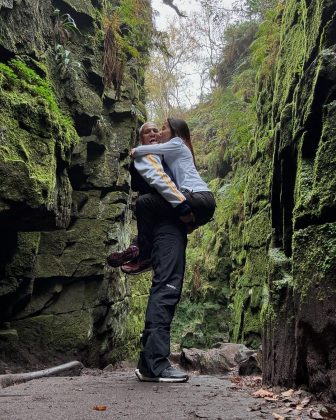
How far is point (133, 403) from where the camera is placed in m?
2.81

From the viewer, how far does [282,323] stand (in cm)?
368

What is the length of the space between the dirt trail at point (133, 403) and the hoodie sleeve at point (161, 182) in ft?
4.98

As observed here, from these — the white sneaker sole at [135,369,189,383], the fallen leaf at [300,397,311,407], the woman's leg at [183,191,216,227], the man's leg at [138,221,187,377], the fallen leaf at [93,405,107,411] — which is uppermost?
the woman's leg at [183,191,216,227]

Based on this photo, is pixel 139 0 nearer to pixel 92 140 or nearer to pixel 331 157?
pixel 92 140

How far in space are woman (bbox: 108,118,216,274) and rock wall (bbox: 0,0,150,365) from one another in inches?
84.8

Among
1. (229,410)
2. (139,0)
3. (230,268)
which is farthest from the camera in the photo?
(230,268)

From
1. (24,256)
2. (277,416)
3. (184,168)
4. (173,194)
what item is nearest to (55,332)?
(24,256)

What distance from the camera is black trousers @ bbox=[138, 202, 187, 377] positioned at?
3.75m

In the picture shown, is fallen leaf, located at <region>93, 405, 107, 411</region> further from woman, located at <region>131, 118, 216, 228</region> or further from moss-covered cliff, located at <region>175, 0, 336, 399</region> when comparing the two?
woman, located at <region>131, 118, 216, 228</region>

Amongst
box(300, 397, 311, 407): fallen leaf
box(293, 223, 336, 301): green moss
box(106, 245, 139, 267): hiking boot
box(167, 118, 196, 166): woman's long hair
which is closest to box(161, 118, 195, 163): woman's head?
box(167, 118, 196, 166): woman's long hair

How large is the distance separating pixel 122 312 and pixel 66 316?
8.28 ft

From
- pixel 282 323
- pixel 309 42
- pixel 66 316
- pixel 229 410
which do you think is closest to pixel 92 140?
pixel 66 316

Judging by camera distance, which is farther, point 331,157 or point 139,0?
point 139,0

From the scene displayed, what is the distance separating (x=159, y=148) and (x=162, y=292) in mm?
1380
